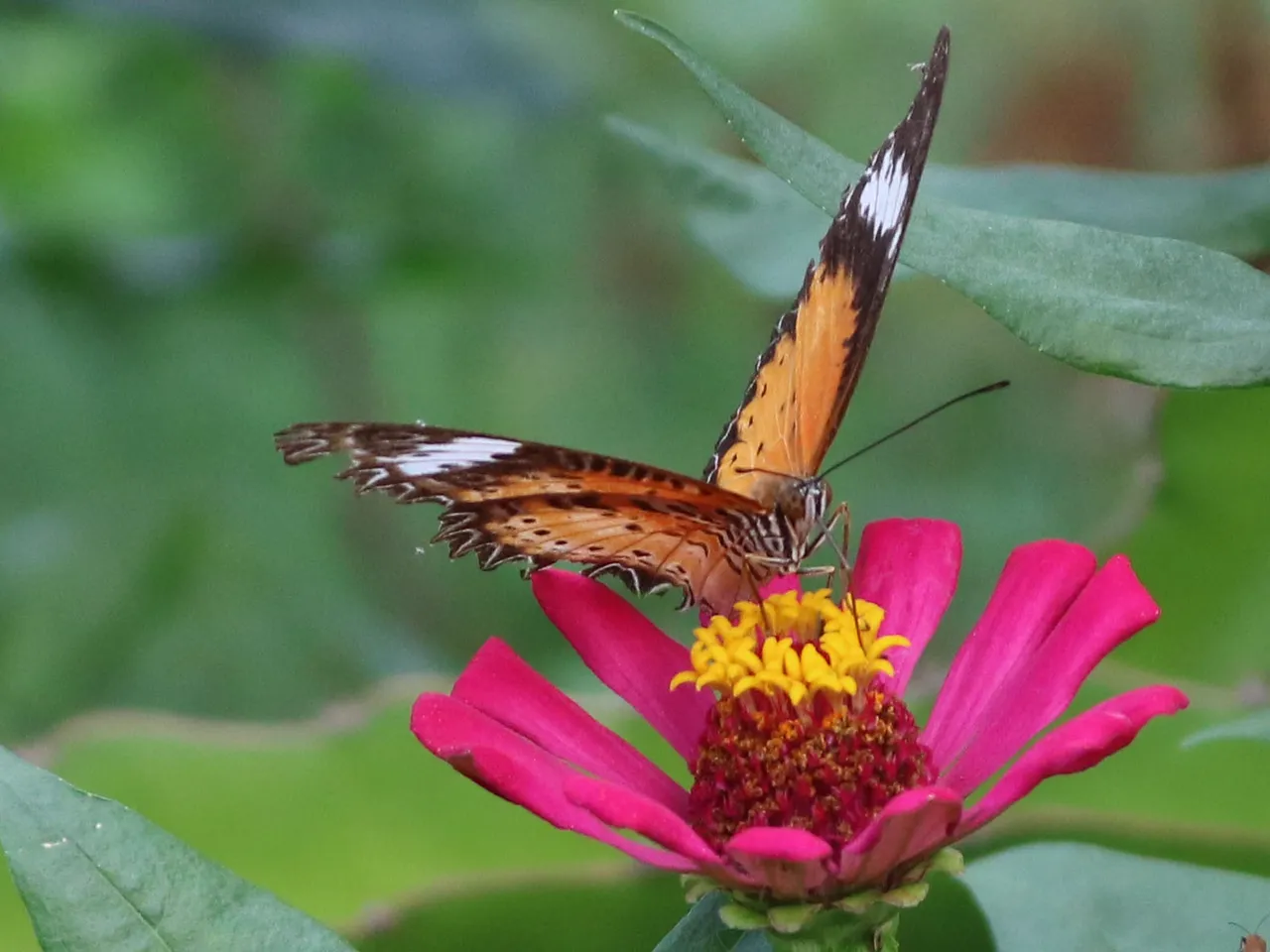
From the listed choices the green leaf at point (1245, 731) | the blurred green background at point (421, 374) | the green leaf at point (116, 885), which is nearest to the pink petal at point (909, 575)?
the green leaf at point (1245, 731)

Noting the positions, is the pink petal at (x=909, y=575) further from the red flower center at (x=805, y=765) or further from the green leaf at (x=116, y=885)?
the green leaf at (x=116, y=885)

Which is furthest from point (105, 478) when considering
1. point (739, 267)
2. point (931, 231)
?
point (931, 231)

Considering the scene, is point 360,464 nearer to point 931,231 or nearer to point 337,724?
point 931,231

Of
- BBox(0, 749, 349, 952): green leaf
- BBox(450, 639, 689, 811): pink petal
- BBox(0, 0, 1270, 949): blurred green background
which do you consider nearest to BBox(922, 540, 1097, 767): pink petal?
BBox(450, 639, 689, 811): pink petal

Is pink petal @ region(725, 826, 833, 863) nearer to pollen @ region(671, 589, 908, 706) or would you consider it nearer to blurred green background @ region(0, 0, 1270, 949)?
pollen @ region(671, 589, 908, 706)

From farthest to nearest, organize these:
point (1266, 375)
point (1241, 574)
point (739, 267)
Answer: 1. point (1241, 574)
2. point (739, 267)
3. point (1266, 375)

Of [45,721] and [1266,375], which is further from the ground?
[1266,375]

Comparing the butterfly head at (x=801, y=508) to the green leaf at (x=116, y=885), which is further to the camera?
the butterfly head at (x=801, y=508)
